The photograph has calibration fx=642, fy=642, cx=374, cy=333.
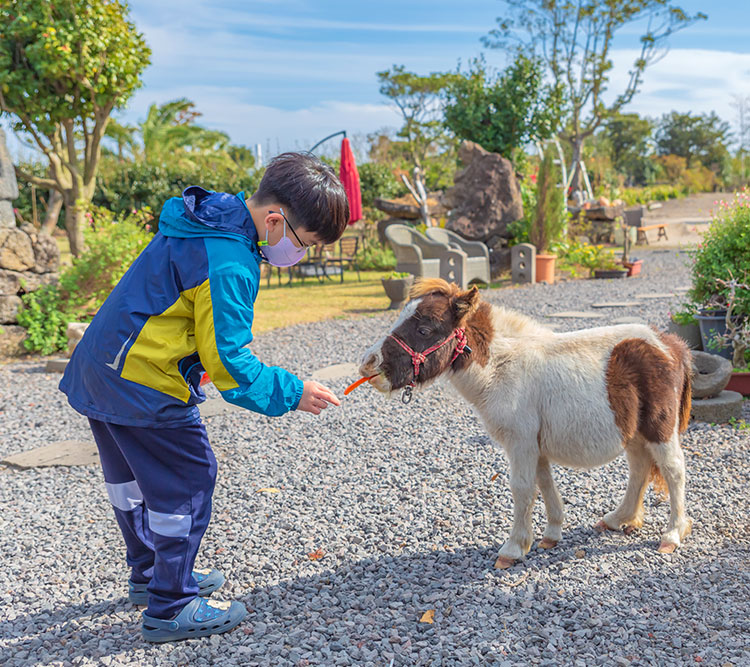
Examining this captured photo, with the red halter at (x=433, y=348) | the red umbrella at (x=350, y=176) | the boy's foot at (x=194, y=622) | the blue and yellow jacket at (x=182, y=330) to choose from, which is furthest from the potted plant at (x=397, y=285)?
the blue and yellow jacket at (x=182, y=330)

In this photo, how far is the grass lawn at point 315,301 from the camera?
11.0 metres

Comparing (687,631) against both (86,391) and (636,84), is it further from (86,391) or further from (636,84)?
(636,84)

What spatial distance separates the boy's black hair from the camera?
232cm

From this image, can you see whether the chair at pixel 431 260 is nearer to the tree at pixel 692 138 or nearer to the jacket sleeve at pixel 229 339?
the jacket sleeve at pixel 229 339

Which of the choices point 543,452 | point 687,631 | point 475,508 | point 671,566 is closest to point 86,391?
point 543,452

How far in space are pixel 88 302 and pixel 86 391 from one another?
22.3 feet

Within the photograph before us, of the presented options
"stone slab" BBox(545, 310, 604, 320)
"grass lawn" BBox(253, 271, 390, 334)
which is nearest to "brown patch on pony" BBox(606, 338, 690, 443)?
"stone slab" BBox(545, 310, 604, 320)

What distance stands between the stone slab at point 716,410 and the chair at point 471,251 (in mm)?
7414

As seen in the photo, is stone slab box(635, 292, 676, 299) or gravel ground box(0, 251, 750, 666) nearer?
gravel ground box(0, 251, 750, 666)

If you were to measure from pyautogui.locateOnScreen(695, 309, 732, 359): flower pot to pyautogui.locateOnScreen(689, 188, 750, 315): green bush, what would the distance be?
12 centimetres

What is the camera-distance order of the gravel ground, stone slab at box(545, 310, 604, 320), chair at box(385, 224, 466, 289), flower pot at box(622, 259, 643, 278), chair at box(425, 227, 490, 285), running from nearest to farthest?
1. the gravel ground
2. stone slab at box(545, 310, 604, 320)
3. chair at box(385, 224, 466, 289)
4. chair at box(425, 227, 490, 285)
5. flower pot at box(622, 259, 643, 278)

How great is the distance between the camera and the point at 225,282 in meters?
2.21

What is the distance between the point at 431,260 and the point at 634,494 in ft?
29.5

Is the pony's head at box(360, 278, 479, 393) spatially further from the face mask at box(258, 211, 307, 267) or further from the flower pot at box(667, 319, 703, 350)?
the flower pot at box(667, 319, 703, 350)
